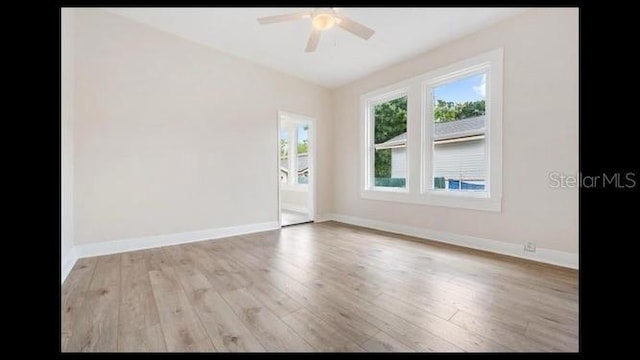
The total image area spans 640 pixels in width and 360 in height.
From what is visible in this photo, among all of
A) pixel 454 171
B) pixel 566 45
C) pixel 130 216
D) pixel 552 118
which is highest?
pixel 566 45

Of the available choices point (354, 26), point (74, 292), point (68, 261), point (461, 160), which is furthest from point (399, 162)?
point (68, 261)

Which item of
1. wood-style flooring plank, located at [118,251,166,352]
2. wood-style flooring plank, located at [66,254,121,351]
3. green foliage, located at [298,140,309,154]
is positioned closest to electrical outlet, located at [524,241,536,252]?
wood-style flooring plank, located at [118,251,166,352]

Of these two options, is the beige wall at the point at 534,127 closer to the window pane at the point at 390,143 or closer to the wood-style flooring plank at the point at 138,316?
the window pane at the point at 390,143

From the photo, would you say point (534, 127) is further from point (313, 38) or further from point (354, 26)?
point (313, 38)

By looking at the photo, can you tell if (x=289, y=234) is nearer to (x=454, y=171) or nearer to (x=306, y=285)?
(x=306, y=285)

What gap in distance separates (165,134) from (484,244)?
444 cm

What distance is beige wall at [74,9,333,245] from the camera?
3.10 meters

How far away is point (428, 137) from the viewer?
393 centimetres

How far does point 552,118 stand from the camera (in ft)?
9.04

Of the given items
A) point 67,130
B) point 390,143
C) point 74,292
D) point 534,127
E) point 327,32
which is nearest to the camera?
point 74,292

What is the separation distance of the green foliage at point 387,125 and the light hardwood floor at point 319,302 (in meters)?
1.86

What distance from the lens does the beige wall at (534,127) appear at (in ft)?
8.73
